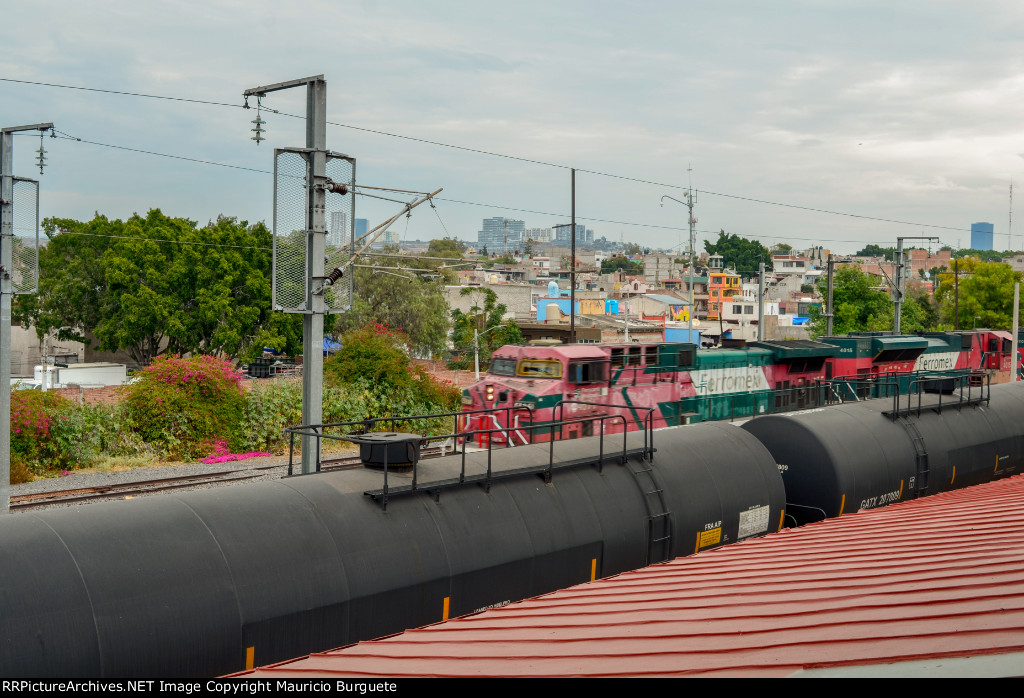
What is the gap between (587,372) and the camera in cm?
2325

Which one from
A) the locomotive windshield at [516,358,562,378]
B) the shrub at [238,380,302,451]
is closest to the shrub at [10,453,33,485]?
the shrub at [238,380,302,451]

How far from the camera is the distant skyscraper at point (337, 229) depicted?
45.7 ft

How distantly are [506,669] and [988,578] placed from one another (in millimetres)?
4018

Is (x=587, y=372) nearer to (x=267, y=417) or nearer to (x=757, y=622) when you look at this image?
(x=267, y=417)

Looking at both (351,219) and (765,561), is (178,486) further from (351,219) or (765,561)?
(765,561)

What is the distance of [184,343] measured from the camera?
183ft

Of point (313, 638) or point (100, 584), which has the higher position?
point (100, 584)

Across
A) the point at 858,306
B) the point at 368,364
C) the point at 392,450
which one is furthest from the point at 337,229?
the point at 858,306

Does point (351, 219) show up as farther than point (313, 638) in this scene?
Yes

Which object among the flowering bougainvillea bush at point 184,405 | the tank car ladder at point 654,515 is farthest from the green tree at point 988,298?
the tank car ladder at point 654,515

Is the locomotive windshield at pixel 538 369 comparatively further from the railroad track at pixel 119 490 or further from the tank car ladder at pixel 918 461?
the tank car ladder at pixel 918 461

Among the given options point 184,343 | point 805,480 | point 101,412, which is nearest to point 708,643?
point 805,480

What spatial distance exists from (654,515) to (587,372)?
11672mm

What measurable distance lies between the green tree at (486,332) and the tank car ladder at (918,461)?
1639 inches
